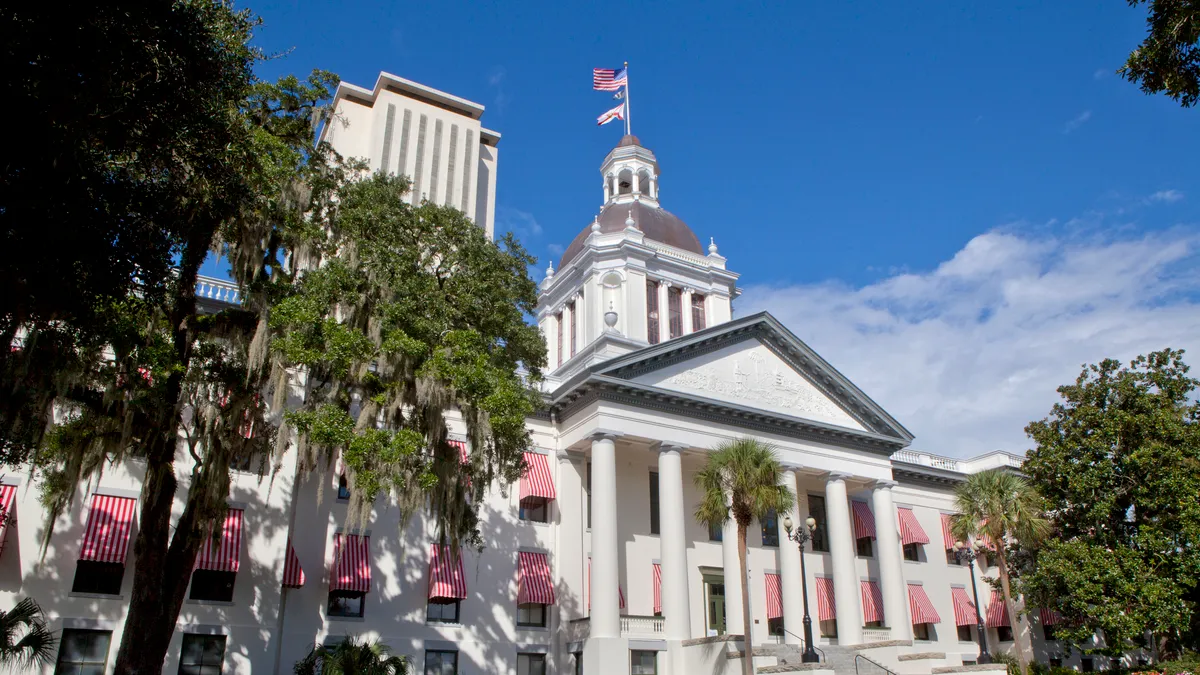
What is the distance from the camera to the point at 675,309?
4425cm

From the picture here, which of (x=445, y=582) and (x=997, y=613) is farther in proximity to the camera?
(x=997, y=613)

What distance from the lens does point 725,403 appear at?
31.7 m

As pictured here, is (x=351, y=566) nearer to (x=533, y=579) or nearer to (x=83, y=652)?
(x=533, y=579)

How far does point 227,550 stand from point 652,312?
80.1ft

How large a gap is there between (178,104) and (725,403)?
76.3ft

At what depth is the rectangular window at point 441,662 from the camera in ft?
87.1

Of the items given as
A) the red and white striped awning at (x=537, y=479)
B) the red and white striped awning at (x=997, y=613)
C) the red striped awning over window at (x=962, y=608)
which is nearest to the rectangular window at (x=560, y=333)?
the red and white striped awning at (x=537, y=479)

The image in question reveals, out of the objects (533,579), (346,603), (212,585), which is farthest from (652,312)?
(212,585)

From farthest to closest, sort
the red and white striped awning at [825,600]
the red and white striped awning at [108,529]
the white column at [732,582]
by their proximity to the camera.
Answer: the red and white striped awning at [825,600]
the white column at [732,582]
the red and white striped awning at [108,529]

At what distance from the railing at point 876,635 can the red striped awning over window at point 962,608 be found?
24.1 ft

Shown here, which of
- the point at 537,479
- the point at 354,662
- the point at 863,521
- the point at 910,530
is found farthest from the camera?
the point at 910,530

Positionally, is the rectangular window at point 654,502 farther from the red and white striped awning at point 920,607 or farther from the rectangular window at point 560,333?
the rectangular window at point 560,333

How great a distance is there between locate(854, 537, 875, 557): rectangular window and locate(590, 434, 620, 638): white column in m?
13.5

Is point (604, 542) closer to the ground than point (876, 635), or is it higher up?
higher up
